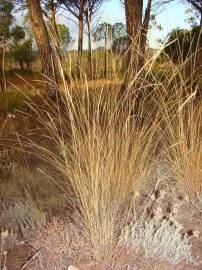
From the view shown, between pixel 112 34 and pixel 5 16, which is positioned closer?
pixel 112 34

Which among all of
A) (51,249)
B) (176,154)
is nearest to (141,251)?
(51,249)

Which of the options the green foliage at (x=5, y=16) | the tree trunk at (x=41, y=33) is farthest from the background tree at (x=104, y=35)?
the green foliage at (x=5, y=16)

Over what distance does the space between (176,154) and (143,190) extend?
318 millimetres

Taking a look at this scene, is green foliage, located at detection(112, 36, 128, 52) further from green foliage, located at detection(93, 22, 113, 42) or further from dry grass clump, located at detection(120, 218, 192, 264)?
dry grass clump, located at detection(120, 218, 192, 264)

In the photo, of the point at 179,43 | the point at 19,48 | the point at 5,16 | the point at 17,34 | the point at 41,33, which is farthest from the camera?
the point at 19,48

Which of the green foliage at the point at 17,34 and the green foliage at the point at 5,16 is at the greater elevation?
the green foliage at the point at 5,16

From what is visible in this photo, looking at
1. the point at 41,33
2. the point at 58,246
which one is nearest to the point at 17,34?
the point at 41,33

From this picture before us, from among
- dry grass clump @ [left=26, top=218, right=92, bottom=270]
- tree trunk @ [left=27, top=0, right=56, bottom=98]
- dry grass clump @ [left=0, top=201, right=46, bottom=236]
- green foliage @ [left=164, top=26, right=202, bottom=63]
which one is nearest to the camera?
dry grass clump @ [left=26, top=218, right=92, bottom=270]

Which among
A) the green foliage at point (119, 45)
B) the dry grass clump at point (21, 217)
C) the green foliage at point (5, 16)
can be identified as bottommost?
the dry grass clump at point (21, 217)

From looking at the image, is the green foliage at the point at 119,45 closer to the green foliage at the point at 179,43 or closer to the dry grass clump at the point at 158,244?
the green foliage at the point at 179,43

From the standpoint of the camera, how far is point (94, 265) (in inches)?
83.2

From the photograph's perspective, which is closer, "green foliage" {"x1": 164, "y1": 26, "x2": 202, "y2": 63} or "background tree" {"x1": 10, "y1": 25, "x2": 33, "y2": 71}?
"green foliage" {"x1": 164, "y1": 26, "x2": 202, "y2": 63}

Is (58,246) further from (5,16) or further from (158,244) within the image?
(5,16)

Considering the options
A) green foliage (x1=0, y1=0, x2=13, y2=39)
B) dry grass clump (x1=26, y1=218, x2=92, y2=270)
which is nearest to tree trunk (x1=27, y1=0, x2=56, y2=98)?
dry grass clump (x1=26, y1=218, x2=92, y2=270)
